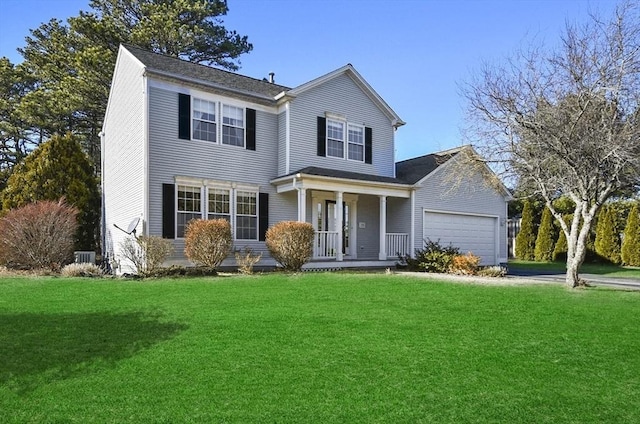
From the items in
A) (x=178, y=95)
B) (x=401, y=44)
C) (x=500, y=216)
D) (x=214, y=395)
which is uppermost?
(x=401, y=44)

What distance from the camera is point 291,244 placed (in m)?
12.5

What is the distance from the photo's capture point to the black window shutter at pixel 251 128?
14.5 m

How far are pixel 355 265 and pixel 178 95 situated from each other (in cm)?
777

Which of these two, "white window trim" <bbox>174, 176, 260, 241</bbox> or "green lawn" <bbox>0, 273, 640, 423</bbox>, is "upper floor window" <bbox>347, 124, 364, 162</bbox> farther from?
"green lawn" <bbox>0, 273, 640, 423</bbox>

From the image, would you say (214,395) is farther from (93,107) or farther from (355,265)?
(93,107)

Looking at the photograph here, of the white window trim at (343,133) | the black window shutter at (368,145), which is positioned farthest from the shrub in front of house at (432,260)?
the white window trim at (343,133)

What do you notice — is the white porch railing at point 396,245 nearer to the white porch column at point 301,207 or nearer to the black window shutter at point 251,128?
the white porch column at point 301,207

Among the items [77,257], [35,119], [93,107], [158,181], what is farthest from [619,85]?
[35,119]

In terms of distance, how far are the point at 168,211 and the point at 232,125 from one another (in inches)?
137

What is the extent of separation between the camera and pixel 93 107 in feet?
77.9

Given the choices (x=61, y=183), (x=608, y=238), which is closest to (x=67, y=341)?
(x=61, y=183)

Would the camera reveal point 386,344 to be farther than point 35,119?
No

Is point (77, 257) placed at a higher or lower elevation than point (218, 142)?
lower

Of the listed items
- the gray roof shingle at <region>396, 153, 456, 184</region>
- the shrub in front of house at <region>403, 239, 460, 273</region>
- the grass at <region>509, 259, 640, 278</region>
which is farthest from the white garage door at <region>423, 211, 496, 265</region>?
the grass at <region>509, 259, 640, 278</region>
